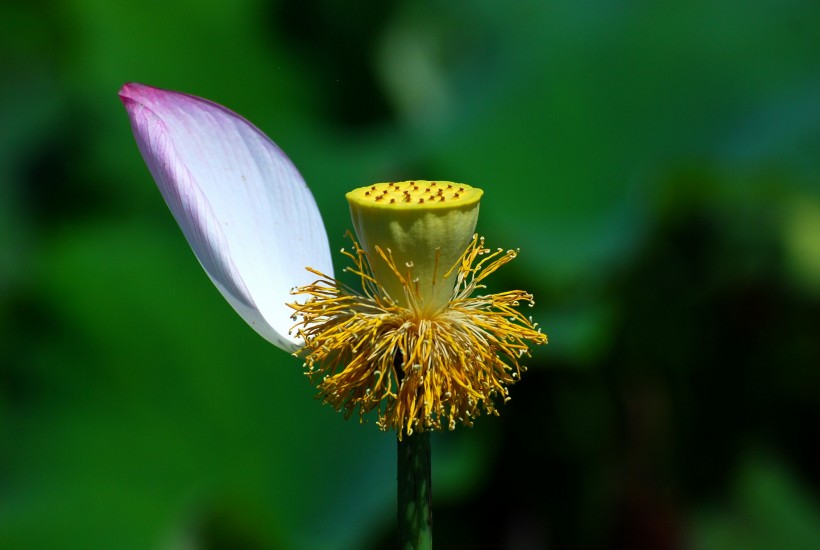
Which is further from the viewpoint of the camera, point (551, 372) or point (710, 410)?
point (710, 410)

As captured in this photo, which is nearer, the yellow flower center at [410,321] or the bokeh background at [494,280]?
the yellow flower center at [410,321]

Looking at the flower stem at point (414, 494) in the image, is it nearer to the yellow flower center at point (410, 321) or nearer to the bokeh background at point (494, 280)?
the yellow flower center at point (410, 321)

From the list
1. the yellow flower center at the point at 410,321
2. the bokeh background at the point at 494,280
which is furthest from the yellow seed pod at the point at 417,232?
→ the bokeh background at the point at 494,280

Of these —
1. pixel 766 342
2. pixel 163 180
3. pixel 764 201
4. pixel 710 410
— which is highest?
pixel 163 180

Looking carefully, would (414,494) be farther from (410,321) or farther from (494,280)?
(494,280)

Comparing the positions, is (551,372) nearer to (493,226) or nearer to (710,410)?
(493,226)

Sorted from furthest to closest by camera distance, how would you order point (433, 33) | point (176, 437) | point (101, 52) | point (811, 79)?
point (433, 33) → point (811, 79) → point (101, 52) → point (176, 437)

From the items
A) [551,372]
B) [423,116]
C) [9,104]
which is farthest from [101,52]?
[551,372]
